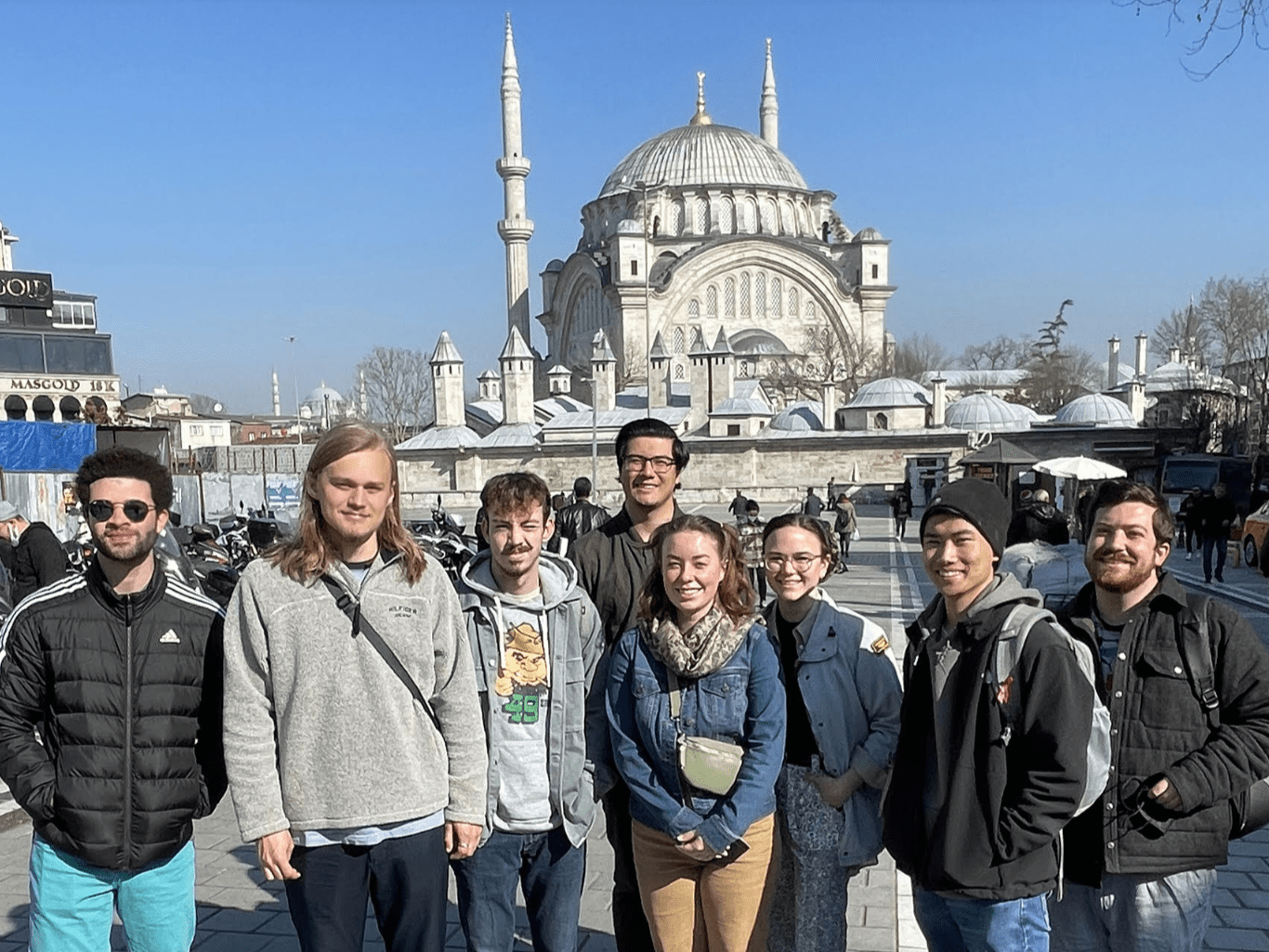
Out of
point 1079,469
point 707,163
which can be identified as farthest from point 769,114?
point 1079,469

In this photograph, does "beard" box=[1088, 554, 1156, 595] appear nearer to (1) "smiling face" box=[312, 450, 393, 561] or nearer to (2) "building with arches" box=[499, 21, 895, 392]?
(1) "smiling face" box=[312, 450, 393, 561]

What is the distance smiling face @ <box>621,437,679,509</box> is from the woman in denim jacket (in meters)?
0.52

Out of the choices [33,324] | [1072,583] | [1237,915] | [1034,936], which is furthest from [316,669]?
[33,324]

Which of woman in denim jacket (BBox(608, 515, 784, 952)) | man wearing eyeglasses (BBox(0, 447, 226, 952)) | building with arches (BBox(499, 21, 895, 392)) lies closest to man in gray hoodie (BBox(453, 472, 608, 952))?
woman in denim jacket (BBox(608, 515, 784, 952))

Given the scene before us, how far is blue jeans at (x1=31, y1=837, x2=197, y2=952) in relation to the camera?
2.43 m

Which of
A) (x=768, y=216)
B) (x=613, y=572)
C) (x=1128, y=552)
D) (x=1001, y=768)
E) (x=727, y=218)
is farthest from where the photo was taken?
(x=768, y=216)

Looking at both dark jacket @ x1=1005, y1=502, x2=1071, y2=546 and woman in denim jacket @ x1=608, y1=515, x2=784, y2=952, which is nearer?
woman in denim jacket @ x1=608, y1=515, x2=784, y2=952

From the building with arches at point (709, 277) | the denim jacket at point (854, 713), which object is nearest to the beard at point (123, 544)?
the denim jacket at point (854, 713)

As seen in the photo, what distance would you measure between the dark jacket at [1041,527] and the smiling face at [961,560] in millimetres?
4886

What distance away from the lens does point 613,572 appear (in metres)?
3.13

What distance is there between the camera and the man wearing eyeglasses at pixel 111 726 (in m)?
2.40

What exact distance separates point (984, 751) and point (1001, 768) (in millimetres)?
51

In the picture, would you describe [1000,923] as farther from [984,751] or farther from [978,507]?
[978,507]

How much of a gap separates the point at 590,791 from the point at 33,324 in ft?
104
